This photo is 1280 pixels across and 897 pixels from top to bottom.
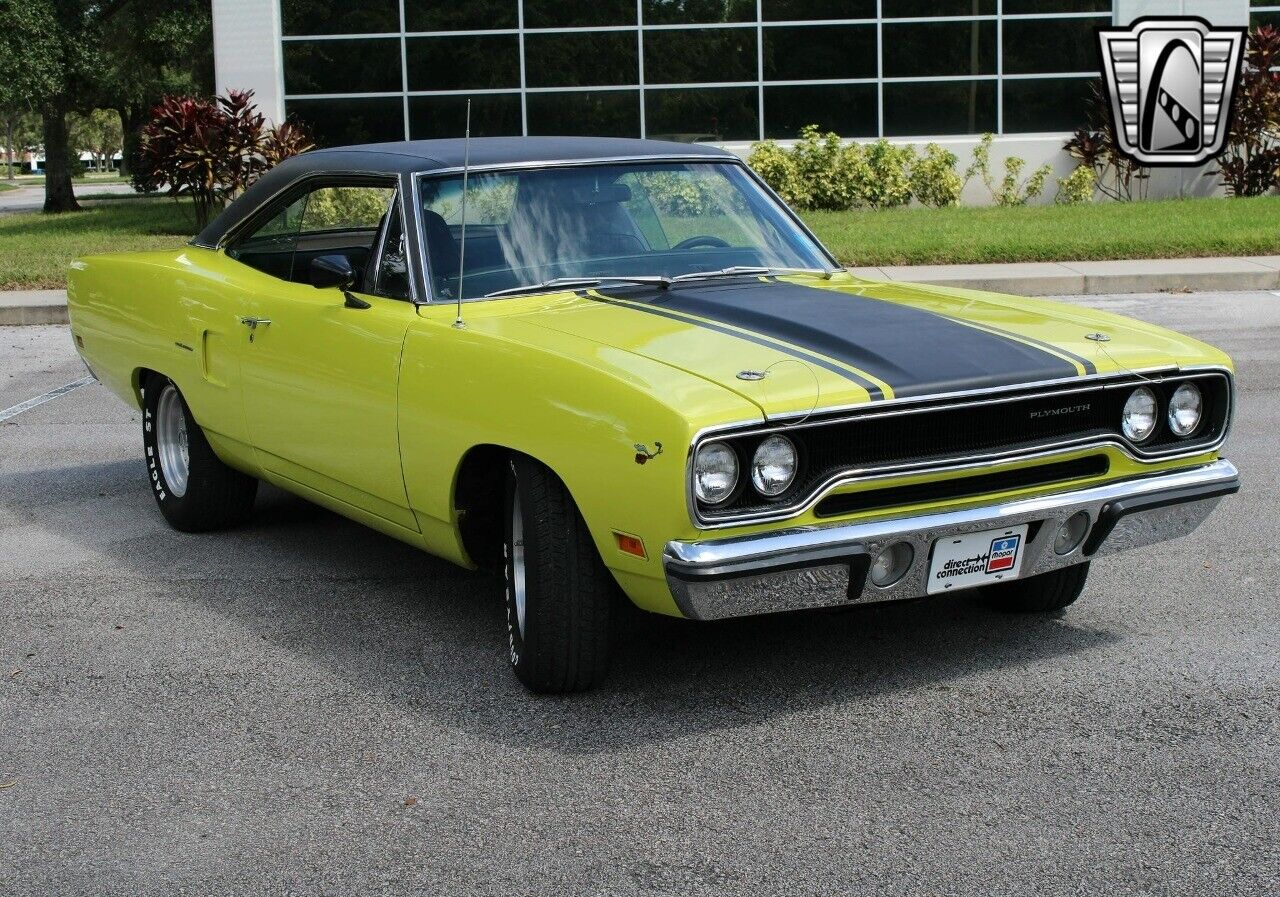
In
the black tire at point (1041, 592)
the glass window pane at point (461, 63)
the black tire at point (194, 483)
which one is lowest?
the black tire at point (1041, 592)

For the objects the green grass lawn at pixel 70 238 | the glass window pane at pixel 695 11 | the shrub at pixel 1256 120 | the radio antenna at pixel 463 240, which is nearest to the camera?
the radio antenna at pixel 463 240

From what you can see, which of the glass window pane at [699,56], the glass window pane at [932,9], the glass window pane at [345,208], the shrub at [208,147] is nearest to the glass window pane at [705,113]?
the glass window pane at [699,56]

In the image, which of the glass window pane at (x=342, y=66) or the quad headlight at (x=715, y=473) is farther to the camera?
the glass window pane at (x=342, y=66)

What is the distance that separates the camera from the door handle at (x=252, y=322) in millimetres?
5922

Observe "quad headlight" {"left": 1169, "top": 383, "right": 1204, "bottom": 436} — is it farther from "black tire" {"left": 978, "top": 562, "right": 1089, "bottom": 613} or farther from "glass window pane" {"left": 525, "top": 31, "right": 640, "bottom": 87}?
"glass window pane" {"left": 525, "top": 31, "right": 640, "bottom": 87}

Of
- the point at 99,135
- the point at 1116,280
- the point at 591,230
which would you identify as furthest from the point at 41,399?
the point at 99,135

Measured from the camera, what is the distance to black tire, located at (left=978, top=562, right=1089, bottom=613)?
17.5 ft

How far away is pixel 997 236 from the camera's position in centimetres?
1803

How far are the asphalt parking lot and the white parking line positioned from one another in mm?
3995

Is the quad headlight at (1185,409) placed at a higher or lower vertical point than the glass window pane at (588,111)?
lower

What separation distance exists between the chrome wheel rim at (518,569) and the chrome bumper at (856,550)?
72cm

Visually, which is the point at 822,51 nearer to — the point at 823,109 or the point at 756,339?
the point at 823,109

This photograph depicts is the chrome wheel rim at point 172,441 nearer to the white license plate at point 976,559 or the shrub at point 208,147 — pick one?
the white license plate at point 976,559

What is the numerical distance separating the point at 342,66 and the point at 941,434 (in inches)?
881
